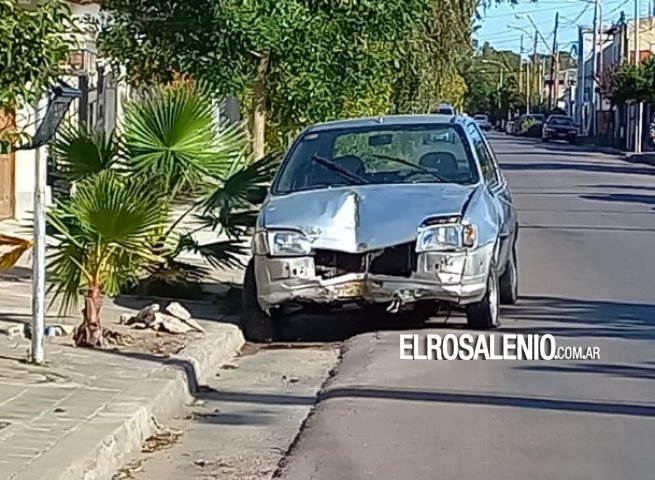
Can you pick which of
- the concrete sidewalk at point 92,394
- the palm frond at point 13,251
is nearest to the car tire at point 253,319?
the concrete sidewalk at point 92,394

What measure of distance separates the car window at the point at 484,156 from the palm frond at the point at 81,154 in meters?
3.24

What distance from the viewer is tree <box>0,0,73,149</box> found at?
6.99 metres

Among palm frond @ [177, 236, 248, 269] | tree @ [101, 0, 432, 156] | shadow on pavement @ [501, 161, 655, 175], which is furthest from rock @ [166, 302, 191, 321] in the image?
shadow on pavement @ [501, 161, 655, 175]

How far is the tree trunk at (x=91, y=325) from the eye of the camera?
10.4 meters

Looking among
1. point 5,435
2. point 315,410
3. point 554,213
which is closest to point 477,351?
point 315,410

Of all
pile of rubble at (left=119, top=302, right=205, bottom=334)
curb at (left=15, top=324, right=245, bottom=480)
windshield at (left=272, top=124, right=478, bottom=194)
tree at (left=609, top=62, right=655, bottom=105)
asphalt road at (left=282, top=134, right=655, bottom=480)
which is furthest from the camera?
tree at (left=609, top=62, right=655, bottom=105)

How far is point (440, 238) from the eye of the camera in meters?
10.9

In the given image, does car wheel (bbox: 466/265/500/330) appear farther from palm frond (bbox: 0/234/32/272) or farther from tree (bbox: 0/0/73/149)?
tree (bbox: 0/0/73/149)

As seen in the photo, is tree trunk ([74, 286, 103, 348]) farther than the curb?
Yes

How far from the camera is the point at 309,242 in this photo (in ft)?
36.0

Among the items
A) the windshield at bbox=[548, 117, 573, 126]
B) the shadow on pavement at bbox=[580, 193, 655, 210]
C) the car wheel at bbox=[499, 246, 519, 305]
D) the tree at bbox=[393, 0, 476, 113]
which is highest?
the windshield at bbox=[548, 117, 573, 126]

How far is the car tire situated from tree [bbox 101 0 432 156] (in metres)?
4.20

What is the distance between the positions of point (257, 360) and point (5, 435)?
142 inches

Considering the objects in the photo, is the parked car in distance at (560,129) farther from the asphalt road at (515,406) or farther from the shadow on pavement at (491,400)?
the shadow on pavement at (491,400)
